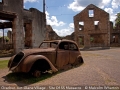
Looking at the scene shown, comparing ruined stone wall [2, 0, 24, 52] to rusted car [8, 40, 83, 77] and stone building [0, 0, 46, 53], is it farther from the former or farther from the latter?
rusted car [8, 40, 83, 77]

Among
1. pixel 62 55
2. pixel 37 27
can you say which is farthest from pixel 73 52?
pixel 37 27

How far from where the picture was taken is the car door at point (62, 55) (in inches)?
308

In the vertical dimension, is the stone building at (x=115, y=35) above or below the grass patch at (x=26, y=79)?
above

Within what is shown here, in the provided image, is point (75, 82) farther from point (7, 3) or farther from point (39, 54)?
point (7, 3)

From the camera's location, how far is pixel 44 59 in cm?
684

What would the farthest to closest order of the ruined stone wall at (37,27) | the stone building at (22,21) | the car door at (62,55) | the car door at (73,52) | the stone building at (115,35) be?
the stone building at (115,35)
the ruined stone wall at (37,27)
the stone building at (22,21)
the car door at (73,52)
the car door at (62,55)

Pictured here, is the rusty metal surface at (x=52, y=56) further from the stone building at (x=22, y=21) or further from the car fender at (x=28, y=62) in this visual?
the stone building at (x=22, y=21)

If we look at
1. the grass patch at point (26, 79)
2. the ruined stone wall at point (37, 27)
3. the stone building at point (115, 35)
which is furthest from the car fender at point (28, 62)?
the stone building at point (115, 35)

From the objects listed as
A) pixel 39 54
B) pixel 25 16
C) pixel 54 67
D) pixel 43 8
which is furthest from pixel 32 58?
pixel 43 8

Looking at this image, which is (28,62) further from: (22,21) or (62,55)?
(22,21)

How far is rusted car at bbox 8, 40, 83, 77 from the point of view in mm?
6395

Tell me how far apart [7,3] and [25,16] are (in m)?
2.72

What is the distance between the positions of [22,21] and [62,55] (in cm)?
1103

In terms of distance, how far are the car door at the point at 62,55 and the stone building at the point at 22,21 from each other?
9.53 m
